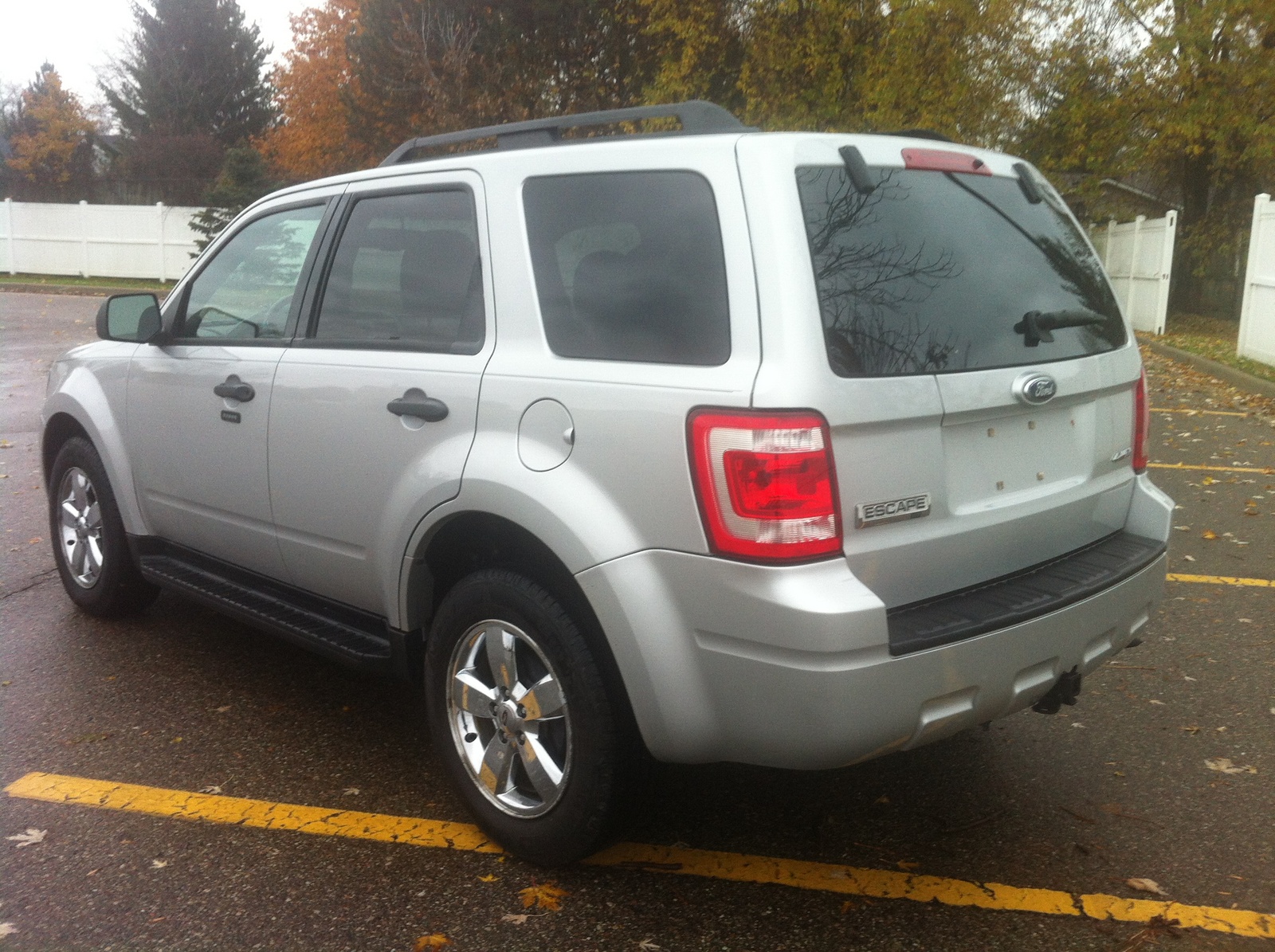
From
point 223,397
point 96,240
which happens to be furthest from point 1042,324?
point 96,240

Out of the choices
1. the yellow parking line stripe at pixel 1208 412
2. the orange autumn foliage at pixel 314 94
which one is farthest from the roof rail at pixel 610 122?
the orange autumn foliage at pixel 314 94

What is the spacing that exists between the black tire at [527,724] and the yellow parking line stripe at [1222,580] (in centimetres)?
391

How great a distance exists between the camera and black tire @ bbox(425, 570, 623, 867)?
2961 millimetres

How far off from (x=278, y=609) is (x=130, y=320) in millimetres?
1441

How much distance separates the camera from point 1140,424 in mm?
3645

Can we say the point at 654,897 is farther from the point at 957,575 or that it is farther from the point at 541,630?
the point at 957,575

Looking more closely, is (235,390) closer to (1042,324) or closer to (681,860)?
(681,860)

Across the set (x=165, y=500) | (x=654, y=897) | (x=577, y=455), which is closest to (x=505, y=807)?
(x=654, y=897)

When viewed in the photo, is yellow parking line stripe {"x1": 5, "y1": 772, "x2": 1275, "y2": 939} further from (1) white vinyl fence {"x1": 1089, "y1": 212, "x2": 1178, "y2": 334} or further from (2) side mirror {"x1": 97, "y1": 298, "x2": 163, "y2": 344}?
(1) white vinyl fence {"x1": 1089, "y1": 212, "x2": 1178, "y2": 334}

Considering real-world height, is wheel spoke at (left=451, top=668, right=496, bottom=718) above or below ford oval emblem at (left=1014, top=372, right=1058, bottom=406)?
below

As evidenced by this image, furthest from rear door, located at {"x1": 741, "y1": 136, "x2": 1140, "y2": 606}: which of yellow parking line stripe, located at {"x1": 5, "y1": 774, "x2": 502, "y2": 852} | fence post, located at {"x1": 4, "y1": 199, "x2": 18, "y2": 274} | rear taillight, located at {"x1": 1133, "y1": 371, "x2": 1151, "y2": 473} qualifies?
fence post, located at {"x1": 4, "y1": 199, "x2": 18, "y2": 274}

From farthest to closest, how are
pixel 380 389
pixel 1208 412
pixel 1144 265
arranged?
pixel 1144 265 < pixel 1208 412 < pixel 380 389

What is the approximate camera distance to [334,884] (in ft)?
10.5

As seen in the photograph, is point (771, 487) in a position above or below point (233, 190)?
below
